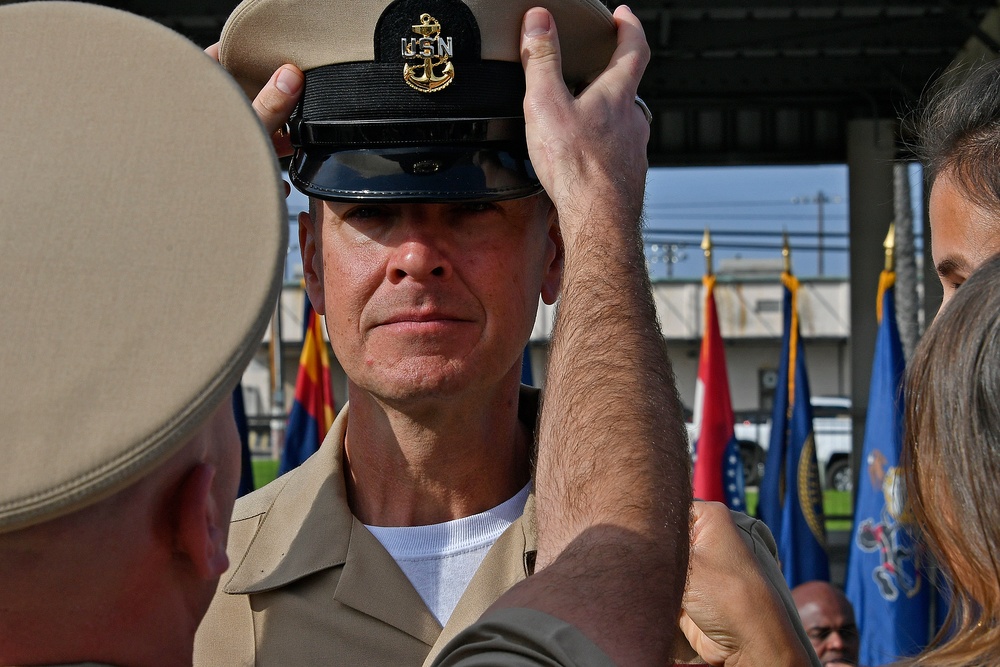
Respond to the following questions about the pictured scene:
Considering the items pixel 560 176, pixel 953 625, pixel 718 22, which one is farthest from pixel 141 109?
pixel 718 22

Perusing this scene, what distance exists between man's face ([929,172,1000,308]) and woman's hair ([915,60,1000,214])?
2 cm

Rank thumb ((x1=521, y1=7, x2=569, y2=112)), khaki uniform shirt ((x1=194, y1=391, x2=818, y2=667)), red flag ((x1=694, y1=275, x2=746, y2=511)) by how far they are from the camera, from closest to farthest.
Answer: thumb ((x1=521, y1=7, x2=569, y2=112))
khaki uniform shirt ((x1=194, y1=391, x2=818, y2=667))
red flag ((x1=694, y1=275, x2=746, y2=511))

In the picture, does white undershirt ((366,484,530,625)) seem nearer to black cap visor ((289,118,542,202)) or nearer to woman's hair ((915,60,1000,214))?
black cap visor ((289,118,542,202))

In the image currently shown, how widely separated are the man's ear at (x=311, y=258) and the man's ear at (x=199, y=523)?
2.88ft

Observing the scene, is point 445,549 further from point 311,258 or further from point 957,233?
point 957,233

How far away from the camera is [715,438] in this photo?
24.4 ft

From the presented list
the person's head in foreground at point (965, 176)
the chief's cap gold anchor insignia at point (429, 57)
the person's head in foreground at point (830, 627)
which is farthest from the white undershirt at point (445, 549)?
the person's head in foreground at point (830, 627)

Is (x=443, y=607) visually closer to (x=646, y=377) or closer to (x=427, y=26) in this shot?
(x=646, y=377)

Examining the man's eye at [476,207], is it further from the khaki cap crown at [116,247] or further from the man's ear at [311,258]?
the khaki cap crown at [116,247]

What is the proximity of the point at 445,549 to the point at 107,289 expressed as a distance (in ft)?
3.43

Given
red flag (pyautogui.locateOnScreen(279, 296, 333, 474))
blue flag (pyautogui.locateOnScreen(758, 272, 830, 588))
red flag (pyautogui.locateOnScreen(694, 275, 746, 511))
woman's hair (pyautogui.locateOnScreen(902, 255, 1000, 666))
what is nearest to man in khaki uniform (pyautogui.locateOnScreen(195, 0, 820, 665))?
woman's hair (pyautogui.locateOnScreen(902, 255, 1000, 666))

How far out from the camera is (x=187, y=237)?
102 centimetres

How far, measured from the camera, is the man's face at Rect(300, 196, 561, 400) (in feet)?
6.06

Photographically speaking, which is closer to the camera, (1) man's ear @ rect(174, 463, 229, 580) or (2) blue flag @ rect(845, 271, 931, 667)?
(1) man's ear @ rect(174, 463, 229, 580)
